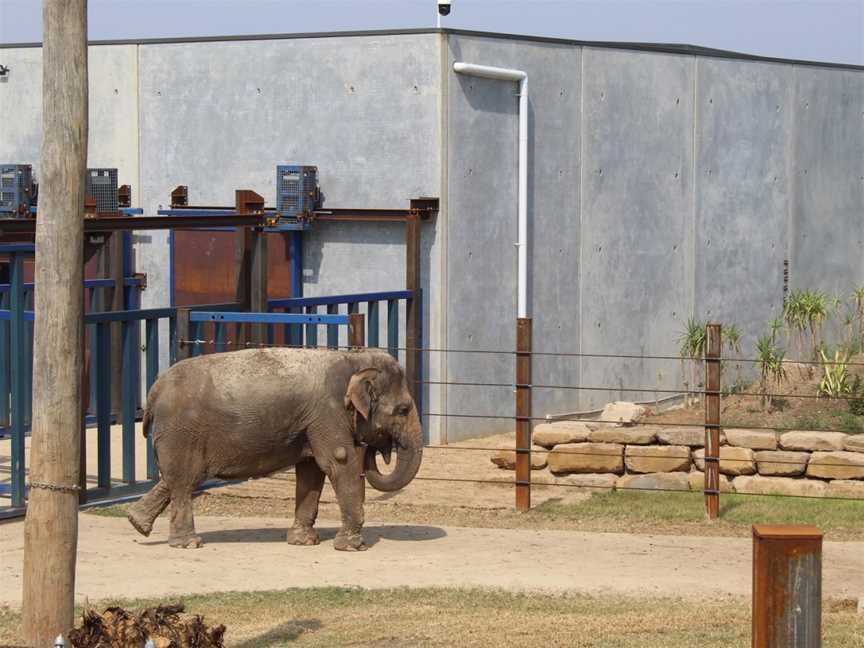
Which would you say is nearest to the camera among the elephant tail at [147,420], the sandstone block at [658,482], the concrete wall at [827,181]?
the elephant tail at [147,420]

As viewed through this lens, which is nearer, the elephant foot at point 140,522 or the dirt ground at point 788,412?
the elephant foot at point 140,522

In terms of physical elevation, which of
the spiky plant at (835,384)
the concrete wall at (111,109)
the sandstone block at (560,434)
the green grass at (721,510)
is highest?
the concrete wall at (111,109)

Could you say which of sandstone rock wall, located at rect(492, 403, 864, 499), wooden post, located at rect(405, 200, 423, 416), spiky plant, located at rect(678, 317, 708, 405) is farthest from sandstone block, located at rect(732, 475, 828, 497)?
spiky plant, located at rect(678, 317, 708, 405)

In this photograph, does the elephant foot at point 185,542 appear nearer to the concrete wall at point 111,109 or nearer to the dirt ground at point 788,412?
the dirt ground at point 788,412

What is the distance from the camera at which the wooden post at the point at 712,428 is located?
520 inches

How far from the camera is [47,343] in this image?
7.40 m

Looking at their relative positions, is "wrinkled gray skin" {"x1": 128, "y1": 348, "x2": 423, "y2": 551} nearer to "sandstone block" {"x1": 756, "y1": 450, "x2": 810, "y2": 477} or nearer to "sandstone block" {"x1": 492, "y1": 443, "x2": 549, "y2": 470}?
"sandstone block" {"x1": 492, "y1": 443, "x2": 549, "y2": 470}

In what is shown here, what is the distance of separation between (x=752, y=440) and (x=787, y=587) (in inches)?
344

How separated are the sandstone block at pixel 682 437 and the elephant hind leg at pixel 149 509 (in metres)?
5.02

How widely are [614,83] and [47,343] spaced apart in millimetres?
13918

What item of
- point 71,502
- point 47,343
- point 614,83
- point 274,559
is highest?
point 614,83

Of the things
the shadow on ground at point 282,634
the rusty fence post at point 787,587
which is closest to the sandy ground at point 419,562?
the shadow on ground at point 282,634

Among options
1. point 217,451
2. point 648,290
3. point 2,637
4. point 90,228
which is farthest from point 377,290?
point 2,637

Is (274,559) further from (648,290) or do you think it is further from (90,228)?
(648,290)
